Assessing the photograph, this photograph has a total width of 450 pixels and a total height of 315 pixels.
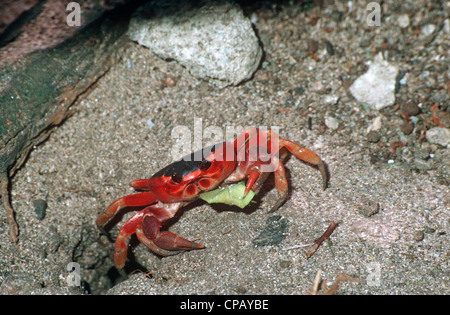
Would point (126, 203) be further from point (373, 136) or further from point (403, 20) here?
point (403, 20)

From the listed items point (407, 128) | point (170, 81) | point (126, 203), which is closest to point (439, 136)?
point (407, 128)

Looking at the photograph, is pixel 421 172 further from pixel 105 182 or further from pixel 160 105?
pixel 105 182

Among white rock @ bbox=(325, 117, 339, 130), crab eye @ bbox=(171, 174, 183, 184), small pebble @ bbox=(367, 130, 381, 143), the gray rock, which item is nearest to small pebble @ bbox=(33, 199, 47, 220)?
crab eye @ bbox=(171, 174, 183, 184)

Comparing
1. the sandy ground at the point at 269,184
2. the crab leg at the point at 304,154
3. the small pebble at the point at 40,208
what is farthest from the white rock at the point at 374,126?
the small pebble at the point at 40,208

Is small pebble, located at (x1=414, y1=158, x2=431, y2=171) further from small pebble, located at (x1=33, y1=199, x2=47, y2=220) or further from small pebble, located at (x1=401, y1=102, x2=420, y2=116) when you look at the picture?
small pebble, located at (x1=33, y1=199, x2=47, y2=220)

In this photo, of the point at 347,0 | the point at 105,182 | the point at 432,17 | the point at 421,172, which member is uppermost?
the point at 347,0
